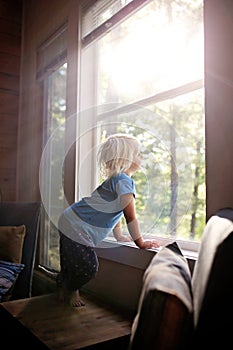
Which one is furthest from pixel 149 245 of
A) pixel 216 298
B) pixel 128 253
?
pixel 216 298

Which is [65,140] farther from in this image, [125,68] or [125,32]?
[125,32]

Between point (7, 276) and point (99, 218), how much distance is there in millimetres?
662

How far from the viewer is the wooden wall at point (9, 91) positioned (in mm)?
3182

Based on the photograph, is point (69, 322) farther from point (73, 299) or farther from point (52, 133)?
point (52, 133)

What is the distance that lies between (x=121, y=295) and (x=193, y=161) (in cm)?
78

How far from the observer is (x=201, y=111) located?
5.23ft

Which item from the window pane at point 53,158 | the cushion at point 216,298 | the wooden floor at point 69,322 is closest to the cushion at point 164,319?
the cushion at point 216,298

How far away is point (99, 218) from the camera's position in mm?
1798

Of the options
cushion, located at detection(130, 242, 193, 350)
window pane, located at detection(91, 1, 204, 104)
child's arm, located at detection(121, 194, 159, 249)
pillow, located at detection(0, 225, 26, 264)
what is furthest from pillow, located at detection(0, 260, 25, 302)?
cushion, located at detection(130, 242, 193, 350)

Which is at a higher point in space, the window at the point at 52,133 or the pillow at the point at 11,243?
the window at the point at 52,133

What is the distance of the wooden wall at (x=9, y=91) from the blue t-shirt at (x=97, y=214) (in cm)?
153

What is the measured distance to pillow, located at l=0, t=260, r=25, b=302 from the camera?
1922 mm

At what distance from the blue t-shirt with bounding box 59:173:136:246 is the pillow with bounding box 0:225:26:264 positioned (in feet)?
1.61

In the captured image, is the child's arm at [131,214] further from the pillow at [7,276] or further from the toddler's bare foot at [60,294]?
the pillow at [7,276]
